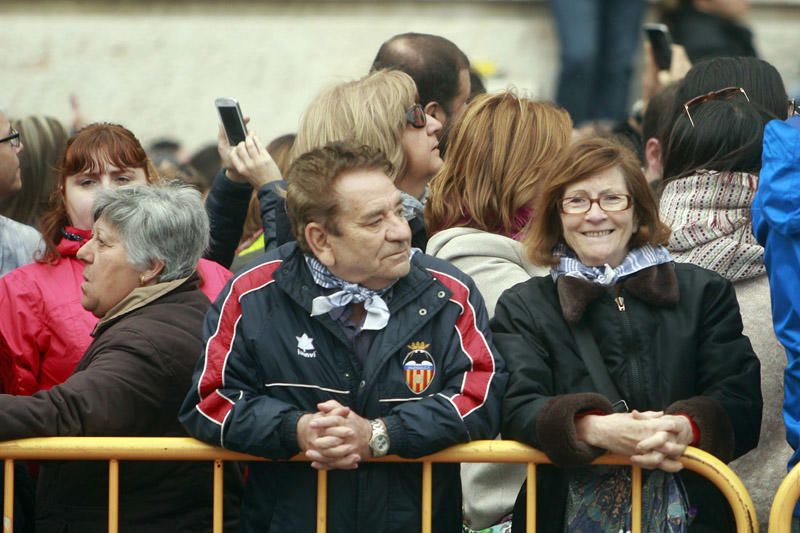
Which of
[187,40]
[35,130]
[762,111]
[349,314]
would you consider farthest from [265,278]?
[187,40]

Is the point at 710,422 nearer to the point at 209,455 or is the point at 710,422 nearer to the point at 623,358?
the point at 623,358

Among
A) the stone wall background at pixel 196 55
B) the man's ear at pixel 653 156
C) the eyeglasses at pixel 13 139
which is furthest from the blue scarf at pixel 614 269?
the stone wall background at pixel 196 55

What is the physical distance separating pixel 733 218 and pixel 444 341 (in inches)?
43.1

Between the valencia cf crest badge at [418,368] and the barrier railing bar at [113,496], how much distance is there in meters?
0.84

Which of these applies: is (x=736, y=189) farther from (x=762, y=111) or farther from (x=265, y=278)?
(x=265, y=278)

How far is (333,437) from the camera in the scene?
4.21 metres

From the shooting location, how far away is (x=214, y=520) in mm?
4480

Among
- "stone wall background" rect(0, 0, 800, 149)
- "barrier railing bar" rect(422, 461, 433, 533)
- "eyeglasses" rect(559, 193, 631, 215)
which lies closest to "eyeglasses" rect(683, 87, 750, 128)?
"eyeglasses" rect(559, 193, 631, 215)

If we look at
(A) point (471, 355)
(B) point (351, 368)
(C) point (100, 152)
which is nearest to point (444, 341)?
(A) point (471, 355)

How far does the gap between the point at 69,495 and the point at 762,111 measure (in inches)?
97.8

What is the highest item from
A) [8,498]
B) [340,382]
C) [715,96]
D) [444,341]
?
[715,96]

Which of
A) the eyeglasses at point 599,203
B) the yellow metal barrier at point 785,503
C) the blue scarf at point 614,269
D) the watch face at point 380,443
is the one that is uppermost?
the eyeglasses at point 599,203

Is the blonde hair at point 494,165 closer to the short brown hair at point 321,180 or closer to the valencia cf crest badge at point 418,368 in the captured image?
the short brown hair at point 321,180

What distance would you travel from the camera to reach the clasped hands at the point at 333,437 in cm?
421
